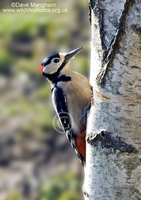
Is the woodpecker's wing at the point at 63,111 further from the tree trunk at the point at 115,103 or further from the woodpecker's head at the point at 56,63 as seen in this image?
the tree trunk at the point at 115,103

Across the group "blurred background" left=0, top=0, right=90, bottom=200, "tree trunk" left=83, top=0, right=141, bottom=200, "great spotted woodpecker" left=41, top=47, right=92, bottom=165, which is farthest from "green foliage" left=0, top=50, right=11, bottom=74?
"tree trunk" left=83, top=0, right=141, bottom=200

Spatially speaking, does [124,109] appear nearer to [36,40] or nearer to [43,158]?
[43,158]

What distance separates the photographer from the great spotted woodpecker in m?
3.19

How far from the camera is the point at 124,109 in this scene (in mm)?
2029

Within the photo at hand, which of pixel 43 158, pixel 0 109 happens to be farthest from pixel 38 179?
pixel 0 109

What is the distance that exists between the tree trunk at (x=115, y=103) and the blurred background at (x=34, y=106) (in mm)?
3155

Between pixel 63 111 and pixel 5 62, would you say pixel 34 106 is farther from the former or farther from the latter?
pixel 63 111

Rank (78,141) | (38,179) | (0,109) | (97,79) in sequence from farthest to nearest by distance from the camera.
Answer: (0,109)
(38,179)
(78,141)
(97,79)

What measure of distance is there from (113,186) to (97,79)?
1.47 ft

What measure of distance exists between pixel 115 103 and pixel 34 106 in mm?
4549

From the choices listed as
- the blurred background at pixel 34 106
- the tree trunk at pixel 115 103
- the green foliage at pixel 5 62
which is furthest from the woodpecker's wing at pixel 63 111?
the green foliage at pixel 5 62

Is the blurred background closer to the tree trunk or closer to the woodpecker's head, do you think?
the woodpecker's head

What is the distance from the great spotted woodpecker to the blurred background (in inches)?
81.0

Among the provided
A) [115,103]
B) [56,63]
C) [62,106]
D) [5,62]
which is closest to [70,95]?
[62,106]
